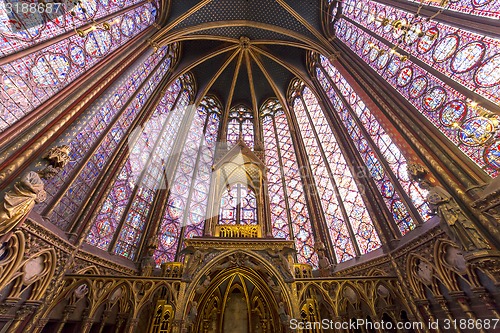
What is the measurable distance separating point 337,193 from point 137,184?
925 cm

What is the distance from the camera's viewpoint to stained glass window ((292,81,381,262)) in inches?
331

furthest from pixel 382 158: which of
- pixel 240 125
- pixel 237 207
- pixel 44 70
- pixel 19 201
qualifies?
pixel 44 70

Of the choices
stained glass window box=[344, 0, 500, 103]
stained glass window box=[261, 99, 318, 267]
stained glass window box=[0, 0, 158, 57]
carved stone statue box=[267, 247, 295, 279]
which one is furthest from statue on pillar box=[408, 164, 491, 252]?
stained glass window box=[0, 0, 158, 57]

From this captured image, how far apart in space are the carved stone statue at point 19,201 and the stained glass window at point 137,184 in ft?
10.8

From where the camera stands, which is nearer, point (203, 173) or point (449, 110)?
point (449, 110)

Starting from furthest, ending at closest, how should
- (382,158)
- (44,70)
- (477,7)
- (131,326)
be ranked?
(382,158), (44,70), (131,326), (477,7)

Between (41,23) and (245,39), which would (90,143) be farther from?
(245,39)

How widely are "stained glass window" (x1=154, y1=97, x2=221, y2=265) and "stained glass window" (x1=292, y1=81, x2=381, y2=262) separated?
21.3 ft

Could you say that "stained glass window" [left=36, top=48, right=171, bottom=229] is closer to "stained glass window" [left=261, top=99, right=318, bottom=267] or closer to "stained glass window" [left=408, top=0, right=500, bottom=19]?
"stained glass window" [left=261, top=99, right=318, bottom=267]

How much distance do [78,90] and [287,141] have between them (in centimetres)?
1115

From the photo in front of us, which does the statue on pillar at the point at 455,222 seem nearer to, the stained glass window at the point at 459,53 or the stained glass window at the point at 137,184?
the stained glass window at the point at 459,53

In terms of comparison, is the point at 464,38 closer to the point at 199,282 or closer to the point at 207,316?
the point at 199,282

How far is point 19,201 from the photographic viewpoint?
4242 millimetres

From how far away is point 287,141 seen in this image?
565 inches
